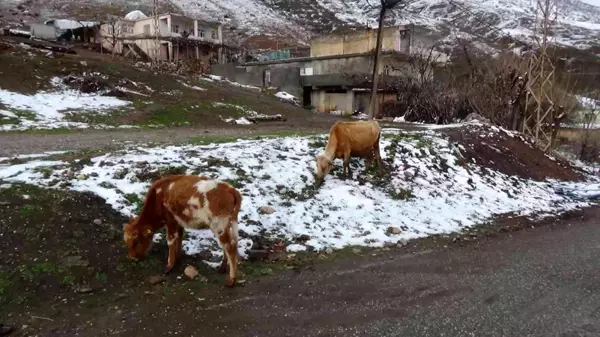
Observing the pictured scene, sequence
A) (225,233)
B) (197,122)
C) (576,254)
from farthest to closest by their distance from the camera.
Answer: (197,122) → (576,254) → (225,233)

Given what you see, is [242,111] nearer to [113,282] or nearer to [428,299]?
[113,282]

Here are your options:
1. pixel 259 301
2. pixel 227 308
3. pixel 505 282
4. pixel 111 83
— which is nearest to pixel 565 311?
pixel 505 282

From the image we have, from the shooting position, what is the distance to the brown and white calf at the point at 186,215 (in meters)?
6.33

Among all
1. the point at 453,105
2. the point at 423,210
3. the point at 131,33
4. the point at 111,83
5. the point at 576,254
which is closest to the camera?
the point at 576,254

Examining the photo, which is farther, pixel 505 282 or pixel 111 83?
pixel 111 83

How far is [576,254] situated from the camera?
28.6 feet

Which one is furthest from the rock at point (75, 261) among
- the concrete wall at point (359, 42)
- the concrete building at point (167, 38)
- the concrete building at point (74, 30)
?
the concrete building at point (74, 30)

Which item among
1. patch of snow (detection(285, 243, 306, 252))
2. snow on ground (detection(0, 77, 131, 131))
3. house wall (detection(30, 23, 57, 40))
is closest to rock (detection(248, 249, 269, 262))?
patch of snow (detection(285, 243, 306, 252))

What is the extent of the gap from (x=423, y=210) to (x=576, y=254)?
3.11 metres

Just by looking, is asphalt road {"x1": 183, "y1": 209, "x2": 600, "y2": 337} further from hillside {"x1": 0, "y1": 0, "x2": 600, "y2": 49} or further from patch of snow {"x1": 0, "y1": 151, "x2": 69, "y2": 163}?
hillside {"x1": 0, "y1": 0, "x2": 600, "y2": 49}

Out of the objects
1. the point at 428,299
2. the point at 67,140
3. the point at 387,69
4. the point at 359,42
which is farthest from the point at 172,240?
the point at 359,42

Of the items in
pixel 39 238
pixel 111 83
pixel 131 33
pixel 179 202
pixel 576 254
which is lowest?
pixel 576 254

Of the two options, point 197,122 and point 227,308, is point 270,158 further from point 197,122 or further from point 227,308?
point 197,122

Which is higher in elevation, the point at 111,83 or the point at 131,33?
the point at 131,33
